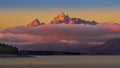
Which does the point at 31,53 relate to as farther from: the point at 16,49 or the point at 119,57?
the point at 119,57

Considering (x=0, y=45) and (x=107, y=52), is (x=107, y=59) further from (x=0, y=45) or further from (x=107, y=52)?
(x=0, y=45)

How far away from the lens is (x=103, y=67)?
756 inches

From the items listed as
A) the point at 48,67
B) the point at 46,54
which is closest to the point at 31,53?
the point at 46,54

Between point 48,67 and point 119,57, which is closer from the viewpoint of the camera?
point 48,67

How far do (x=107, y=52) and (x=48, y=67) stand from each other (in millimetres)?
4454

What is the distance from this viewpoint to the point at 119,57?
26500mm

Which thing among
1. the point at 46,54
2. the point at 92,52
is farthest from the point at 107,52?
the point at 46,54

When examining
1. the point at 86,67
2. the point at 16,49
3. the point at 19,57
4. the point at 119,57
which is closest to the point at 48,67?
the point at 86,67

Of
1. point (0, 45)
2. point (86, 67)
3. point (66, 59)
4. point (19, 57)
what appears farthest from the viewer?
point (66, 59)

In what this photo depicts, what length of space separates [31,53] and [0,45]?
5.28ft

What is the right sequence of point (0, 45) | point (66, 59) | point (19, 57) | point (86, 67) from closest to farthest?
point (86, 67) → point (0, 45) → point (19, 57) → point (66, 59)

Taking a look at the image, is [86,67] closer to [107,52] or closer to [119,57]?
[107,52]

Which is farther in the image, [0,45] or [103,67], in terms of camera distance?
[0,45]

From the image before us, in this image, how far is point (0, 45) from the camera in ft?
75.9
